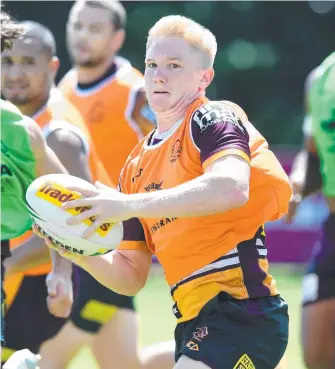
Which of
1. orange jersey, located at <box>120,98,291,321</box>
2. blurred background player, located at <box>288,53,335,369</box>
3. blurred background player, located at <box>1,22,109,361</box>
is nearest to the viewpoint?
orange jersey, located at <box>120,98,291,321</box>

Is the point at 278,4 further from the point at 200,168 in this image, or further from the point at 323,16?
the point at 200,168

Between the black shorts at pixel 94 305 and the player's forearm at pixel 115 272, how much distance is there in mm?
2047

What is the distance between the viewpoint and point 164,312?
1123 cm

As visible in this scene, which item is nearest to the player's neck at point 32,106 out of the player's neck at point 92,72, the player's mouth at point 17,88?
the player's mouth at point 17,88

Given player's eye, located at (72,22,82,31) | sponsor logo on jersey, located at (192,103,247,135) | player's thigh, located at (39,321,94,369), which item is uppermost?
player's eye, located at (72,22,82,31)

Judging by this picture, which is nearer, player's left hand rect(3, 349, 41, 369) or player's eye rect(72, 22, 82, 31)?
player's left hand rect(3, 349, 41, 369)

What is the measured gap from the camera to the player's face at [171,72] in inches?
A: 166

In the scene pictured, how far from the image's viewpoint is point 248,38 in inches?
859

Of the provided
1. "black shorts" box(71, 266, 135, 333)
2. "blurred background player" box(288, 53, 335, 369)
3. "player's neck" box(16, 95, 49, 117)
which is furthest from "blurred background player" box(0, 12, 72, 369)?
"blurred background player" box(288, 53, 335, 369)

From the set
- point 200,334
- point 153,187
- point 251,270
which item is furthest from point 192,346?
point 153,187

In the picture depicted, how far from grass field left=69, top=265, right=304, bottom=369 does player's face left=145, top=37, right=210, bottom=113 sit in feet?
13.2

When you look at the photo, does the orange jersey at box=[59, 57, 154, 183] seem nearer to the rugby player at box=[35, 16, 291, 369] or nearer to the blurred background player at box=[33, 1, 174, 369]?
the blurred background player at box=[33, 1, 174, 369]

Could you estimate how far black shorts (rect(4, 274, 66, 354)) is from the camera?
223 inches

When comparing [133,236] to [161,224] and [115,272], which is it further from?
[161,224]
